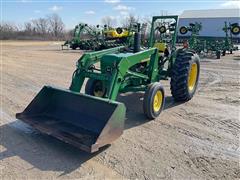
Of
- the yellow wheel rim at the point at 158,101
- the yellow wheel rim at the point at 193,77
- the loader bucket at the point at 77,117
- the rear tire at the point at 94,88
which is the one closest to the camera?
the loader bucket at the point at 77,117

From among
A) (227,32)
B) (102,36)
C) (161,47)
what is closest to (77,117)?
(161,47)

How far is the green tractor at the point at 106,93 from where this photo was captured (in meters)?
4.09

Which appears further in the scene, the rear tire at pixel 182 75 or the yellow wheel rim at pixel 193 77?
the yellow wheel rim at pixel 193 77

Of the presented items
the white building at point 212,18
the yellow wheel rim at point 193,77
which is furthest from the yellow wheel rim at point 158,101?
the white building at point 212,18

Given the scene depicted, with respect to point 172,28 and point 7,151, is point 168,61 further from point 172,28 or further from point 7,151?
point 7,151

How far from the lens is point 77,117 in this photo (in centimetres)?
470

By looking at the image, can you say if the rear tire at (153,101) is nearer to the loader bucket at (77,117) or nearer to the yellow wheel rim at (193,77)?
the loader bucket at (77,117)

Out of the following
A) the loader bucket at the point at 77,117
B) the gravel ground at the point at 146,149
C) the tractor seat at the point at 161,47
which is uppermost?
the tractor seat at the point at 161,47

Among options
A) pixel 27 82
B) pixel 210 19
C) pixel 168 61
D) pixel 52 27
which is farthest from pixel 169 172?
pixel 52 27

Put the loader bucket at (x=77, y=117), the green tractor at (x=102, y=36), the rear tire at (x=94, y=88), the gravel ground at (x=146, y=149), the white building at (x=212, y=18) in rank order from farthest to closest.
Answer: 1. the white building at (x=212, y=18)
2. the green tractor at (x=102, y=36)
3. the rear tire at (x=94, y=88)
4. the loader bucket at (x=77, y=117)
5. the gravel ground at (x=146, y=149)

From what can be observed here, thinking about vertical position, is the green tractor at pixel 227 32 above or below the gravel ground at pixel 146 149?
above

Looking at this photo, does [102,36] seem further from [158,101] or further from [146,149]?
[146,149]

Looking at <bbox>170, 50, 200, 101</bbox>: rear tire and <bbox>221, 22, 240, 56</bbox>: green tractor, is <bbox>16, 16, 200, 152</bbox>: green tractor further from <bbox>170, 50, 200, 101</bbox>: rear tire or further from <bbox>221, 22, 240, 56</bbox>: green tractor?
<bbox>221, 22, 240, 56</bbox>: green tractor

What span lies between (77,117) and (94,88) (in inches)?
55.9
